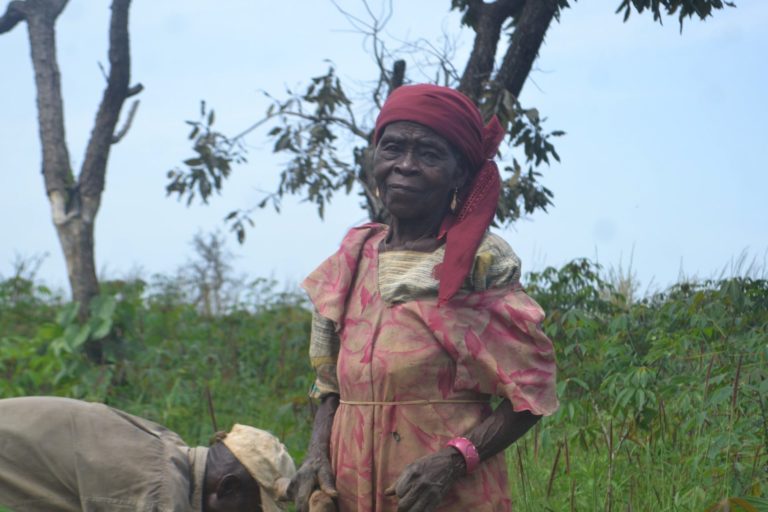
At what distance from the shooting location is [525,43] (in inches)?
224

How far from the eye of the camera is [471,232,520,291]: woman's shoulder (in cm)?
236

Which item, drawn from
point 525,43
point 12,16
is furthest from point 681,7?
point 12,16

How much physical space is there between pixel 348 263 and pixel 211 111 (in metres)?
4.46

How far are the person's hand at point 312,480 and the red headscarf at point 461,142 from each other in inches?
21.3

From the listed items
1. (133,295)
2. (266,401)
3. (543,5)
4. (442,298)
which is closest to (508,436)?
(442,298)

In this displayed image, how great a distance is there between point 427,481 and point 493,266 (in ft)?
1.74

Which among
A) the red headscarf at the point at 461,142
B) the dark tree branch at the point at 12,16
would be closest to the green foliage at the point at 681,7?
the red headscarf at the point at 461,142

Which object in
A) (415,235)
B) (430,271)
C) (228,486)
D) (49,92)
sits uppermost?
(49,92)

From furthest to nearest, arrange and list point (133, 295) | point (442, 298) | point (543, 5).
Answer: point (133, 295)
point (543, 5)
point (442, 298)

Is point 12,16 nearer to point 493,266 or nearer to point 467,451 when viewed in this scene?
point 493,266

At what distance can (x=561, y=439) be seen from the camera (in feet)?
13.5

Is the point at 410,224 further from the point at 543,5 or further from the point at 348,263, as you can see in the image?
the point at 543,5

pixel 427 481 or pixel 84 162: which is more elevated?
pixel 84 162

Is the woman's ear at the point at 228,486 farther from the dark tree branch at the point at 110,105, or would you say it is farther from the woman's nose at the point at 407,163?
the dark tree branch at the point at 110,105
